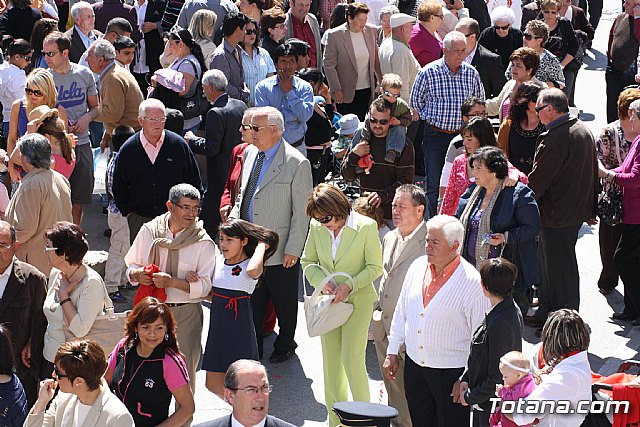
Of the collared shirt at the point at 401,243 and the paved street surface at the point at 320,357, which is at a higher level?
the collared shirt at the point at 401,243

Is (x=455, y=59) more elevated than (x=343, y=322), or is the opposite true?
(x=455, y=59)

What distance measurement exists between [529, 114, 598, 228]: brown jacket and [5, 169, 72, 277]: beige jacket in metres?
3.61

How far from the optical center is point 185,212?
25.5ft

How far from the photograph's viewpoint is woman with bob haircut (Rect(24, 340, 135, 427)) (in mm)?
6066

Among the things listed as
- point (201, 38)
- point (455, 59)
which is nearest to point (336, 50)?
point (201, 38)

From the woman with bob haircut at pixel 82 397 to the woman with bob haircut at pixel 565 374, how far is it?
7.12 feet

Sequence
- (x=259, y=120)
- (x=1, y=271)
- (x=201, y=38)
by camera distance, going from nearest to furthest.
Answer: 1. (x=1, y=271)
2. (x=259, y=120)
3. (x=201, y=38)

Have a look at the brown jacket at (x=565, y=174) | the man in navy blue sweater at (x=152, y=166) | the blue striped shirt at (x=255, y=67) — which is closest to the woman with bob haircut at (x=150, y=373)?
the man in navy blue sweater at (x=152, y=166)

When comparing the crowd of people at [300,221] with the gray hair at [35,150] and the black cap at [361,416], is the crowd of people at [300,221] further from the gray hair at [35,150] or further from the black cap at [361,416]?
the black cap at [361,416]

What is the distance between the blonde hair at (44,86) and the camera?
10.3 metres

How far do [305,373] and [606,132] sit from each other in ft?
10.5

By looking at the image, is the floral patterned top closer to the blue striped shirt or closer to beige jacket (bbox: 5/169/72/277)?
the blue striped shirt

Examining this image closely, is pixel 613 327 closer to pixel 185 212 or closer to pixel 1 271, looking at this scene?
pixel 185 212

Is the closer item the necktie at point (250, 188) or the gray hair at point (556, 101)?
the necktie at point (250, 188)
